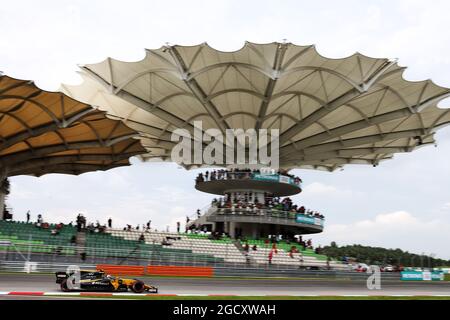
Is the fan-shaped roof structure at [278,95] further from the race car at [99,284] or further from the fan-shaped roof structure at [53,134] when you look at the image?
the race car at [99,284]

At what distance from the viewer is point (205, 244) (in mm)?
42000

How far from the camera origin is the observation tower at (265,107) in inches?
1403

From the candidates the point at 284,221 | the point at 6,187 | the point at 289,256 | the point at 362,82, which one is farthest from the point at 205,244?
the point at 6,187

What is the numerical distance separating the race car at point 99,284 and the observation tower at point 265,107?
776 inches

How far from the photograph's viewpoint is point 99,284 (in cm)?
1859

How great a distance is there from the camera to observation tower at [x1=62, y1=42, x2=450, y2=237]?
35625 mm

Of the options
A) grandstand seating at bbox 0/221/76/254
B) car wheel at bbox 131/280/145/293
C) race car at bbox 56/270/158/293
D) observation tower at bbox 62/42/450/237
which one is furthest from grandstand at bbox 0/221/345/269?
car wheel at bbox 131/280/145/293

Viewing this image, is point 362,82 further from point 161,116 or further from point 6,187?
point 6,187

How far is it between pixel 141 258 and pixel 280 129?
2312cm

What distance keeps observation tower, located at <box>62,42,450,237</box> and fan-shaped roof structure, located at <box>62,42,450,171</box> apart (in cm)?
9

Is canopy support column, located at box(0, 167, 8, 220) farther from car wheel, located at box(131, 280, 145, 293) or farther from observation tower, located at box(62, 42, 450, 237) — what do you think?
car wheel, located at box(131, 280, 145, 293)

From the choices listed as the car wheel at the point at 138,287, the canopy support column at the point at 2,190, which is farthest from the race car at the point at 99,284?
the canopy support column at the point at 2,190

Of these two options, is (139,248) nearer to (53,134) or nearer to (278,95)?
(53,134)

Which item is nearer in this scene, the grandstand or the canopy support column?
the grandstand
